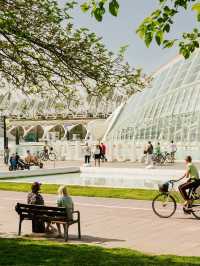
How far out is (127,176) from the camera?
1138 inches

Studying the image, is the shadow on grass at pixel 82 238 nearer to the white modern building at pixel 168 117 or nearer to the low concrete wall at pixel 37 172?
the low concrete wall at pixel 37 172

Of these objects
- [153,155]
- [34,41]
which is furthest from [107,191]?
[153,155]

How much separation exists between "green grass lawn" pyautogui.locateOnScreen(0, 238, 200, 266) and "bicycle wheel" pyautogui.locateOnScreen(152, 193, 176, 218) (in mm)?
4128

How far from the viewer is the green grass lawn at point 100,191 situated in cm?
1978

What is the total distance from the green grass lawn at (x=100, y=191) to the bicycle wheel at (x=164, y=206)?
346 centimetres

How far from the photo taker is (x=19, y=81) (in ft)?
44.8

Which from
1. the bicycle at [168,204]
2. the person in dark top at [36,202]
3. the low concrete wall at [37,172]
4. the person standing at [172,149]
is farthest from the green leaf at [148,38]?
the person standing at [172,149]

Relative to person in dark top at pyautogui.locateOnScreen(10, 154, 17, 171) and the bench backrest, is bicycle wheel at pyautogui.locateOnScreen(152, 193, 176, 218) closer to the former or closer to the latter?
the bench backrest

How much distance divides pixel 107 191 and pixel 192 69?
2720 cm

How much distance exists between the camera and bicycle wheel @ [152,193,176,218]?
49.2 ft

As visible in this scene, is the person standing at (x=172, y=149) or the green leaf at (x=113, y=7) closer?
the green leaf at (x=113, y=7)

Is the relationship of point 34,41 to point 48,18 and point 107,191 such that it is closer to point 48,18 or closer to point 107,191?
point 48,18

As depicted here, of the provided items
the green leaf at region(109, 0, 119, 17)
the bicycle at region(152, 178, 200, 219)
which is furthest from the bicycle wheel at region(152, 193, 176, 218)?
the green leaf at region(109, 0, 119, 17)

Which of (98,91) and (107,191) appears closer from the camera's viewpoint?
(98,91)
